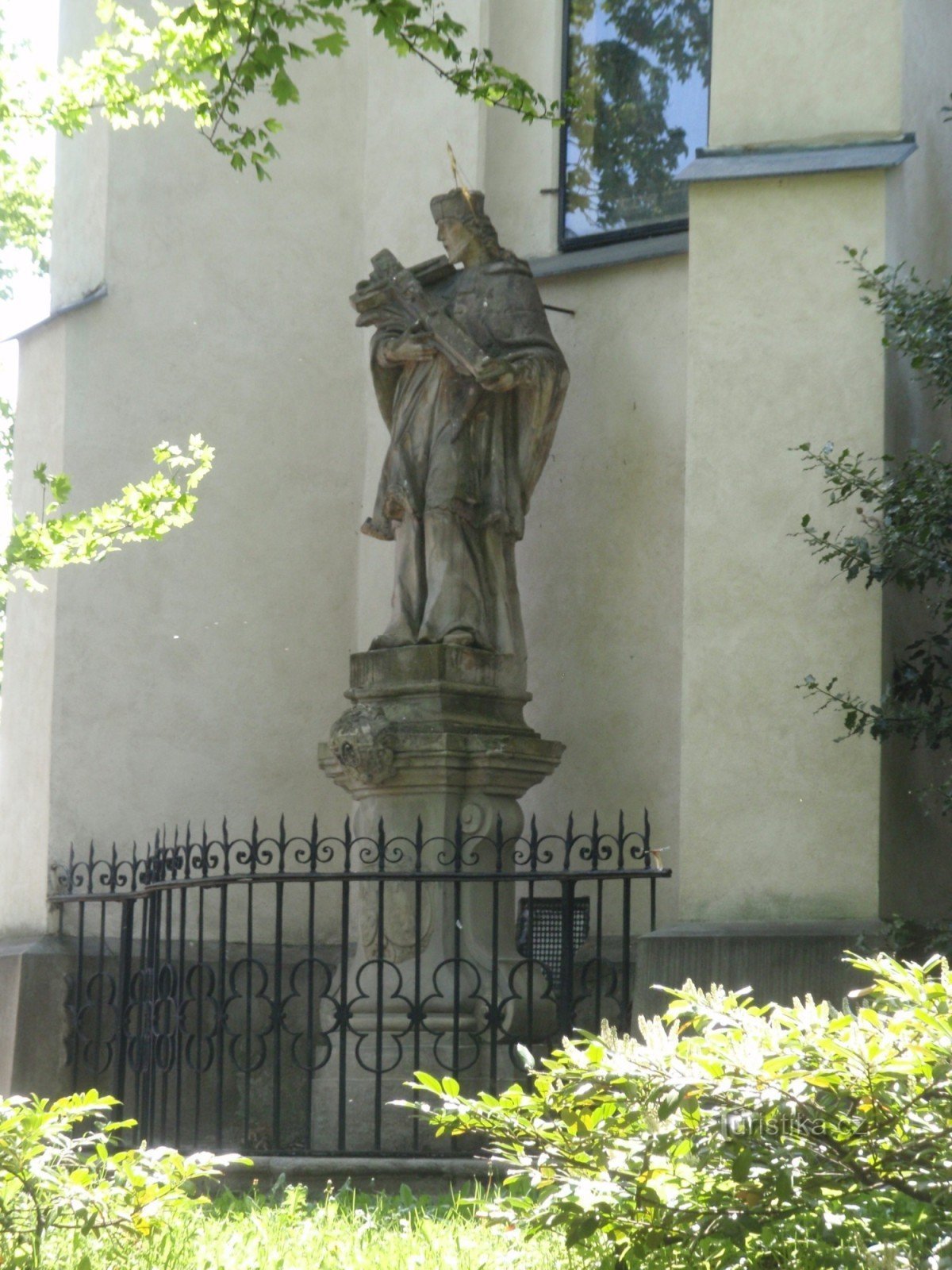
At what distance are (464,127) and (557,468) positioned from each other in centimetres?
201

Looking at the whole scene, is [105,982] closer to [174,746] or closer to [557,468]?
[174,746]

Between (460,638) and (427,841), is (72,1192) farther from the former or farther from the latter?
(460,638)

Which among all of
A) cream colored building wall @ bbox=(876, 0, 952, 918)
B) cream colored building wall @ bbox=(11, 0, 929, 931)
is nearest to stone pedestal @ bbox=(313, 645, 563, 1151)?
cream colored building wall @ bbox=(11, 0, 929, 931)

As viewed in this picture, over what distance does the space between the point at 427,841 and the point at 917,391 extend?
8.73ft

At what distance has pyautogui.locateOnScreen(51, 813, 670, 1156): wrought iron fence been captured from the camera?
24.0 feet

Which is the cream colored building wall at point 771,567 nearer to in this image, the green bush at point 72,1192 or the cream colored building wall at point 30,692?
the green bush at point 72,1192

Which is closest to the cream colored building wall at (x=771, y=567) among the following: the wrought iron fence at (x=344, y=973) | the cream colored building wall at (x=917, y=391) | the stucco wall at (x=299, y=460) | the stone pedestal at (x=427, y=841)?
the cream colored building wall at (x=917, y=391)

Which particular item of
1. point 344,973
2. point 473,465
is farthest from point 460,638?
point 344,973

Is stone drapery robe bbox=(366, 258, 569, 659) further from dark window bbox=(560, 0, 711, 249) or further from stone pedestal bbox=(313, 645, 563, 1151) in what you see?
dark window bbox=(560, 0, 711, 249)

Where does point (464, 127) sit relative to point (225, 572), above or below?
above

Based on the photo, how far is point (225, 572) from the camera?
10125 mm

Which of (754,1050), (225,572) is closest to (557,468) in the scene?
(225,572)

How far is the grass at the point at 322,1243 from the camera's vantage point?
14.6ft

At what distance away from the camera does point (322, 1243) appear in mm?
5043
